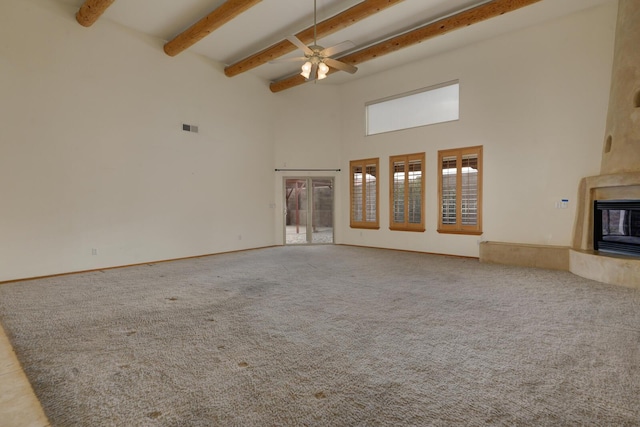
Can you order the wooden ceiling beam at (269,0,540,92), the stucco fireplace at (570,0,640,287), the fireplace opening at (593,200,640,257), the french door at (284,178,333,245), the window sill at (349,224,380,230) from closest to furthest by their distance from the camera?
the stucco fireplace at (570,0,640,287)
the fireplace opening at (593,200,640,257)
the wooden ceiling beam at (269,0,540,92)
the window sill at (349,224,380,230)
the french door at (284,178,333,245)

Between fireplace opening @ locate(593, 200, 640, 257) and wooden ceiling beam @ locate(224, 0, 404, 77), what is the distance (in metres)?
4.47

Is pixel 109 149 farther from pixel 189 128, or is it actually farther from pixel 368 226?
pixel 368 226

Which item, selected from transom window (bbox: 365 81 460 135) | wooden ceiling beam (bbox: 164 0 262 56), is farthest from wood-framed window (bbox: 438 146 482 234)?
wooden ceiling beam (bbox: 164 0 262 56)

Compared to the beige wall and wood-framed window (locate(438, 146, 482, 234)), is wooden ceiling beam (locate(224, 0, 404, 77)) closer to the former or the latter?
the beige wall

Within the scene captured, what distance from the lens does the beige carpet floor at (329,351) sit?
1792 millimetres

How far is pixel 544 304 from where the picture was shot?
367 cm

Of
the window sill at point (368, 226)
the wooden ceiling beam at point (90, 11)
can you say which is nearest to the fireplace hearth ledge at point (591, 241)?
the window sill at point (368, 226)

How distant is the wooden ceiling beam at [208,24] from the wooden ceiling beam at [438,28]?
204 centimetres

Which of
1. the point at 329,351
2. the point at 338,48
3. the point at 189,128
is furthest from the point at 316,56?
the point at 329,351

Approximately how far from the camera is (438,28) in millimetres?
5762

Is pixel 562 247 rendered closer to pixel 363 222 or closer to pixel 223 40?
pixel 363 222

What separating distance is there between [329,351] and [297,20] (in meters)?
5.65

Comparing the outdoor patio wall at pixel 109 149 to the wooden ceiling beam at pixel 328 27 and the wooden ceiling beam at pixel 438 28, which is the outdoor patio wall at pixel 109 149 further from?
the wooden ceiling beam at pixel 438 28

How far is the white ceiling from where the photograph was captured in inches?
210
